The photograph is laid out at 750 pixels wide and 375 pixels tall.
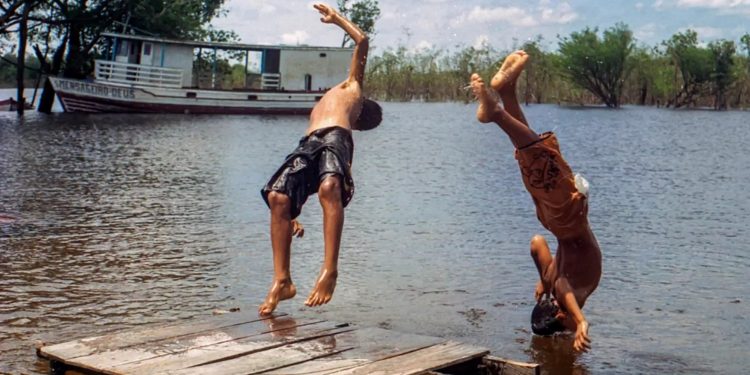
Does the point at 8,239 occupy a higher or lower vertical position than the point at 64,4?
lower

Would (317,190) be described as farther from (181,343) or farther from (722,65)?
(722,65)

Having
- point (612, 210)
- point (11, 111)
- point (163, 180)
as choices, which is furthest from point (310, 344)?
point (11, 111)

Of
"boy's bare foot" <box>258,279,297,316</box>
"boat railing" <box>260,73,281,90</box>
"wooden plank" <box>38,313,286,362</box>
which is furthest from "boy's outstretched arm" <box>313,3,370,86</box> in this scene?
"boat railing" <box>260,73,281,90</box>

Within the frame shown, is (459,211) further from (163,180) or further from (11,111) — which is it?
(11,111)

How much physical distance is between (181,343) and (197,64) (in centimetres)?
4216

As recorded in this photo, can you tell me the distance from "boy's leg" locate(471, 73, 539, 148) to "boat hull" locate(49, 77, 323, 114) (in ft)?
119

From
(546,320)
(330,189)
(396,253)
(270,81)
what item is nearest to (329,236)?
(330,189)

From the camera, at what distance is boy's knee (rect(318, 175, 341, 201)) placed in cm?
598

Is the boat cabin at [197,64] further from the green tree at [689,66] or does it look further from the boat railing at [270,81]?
the green tree at [689,66]

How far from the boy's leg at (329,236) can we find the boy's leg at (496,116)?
91 centimetres

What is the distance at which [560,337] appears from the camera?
6.82 metres

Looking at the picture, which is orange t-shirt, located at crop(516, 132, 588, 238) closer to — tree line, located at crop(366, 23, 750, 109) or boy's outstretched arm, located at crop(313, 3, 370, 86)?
boy's outstretched arm, located at crop(313, 3, 370, 86)

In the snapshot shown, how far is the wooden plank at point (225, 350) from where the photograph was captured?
190 inches

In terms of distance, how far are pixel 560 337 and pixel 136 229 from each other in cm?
573
